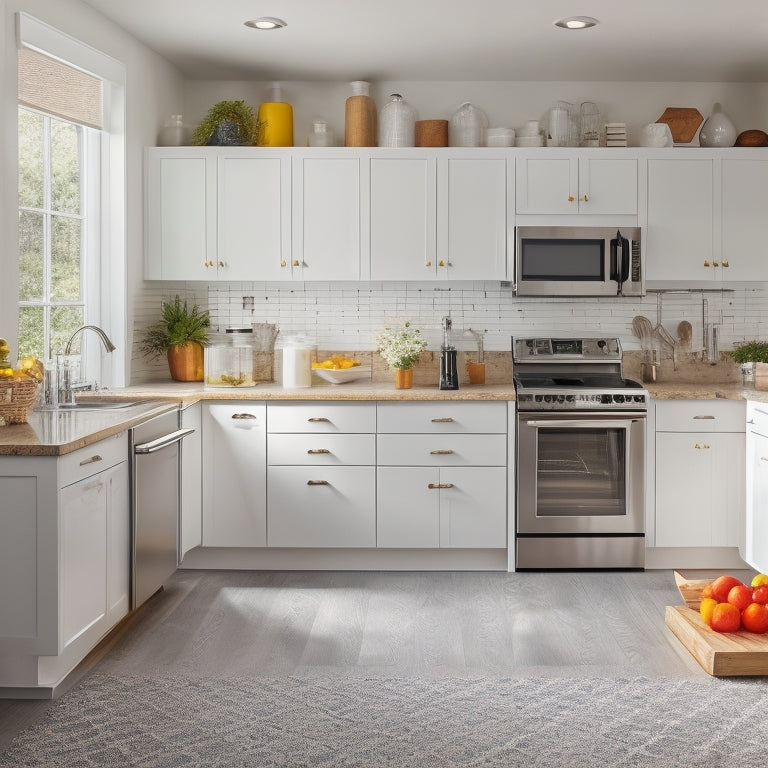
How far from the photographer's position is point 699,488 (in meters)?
4.76

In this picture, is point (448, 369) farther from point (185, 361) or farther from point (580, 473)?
point (185, 361)

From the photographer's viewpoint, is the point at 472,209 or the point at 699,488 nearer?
the point at 699,488

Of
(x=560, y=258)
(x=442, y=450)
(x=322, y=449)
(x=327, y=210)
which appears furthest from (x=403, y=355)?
(x=560, y=258)

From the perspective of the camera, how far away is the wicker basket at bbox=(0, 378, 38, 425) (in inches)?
133

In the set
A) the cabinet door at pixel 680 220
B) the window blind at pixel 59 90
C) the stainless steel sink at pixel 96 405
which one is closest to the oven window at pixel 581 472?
the cabinet door at pixel 680 220

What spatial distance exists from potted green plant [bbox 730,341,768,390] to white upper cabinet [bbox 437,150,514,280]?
1414mm

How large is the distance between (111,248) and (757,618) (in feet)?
11.5

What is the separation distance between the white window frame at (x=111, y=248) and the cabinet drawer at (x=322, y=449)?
926 mm

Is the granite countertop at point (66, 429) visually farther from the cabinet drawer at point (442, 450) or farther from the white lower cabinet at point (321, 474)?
the cabinet drawer at point (442, 450)

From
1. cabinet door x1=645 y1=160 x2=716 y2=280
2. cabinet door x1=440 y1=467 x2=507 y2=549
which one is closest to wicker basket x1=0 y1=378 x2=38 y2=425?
cabinet door x1=440 y1=467 x2=507 y2=549

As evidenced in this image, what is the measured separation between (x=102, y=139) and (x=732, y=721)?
3.87 metres

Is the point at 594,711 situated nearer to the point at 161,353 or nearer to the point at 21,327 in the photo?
the point at 21,327

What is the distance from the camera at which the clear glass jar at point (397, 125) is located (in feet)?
16.8

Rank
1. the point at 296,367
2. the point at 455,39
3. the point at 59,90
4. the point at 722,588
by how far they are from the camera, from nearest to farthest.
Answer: the point at 722,588 → the point at 59,90 → the point at 455,39 → the point at 296,367
